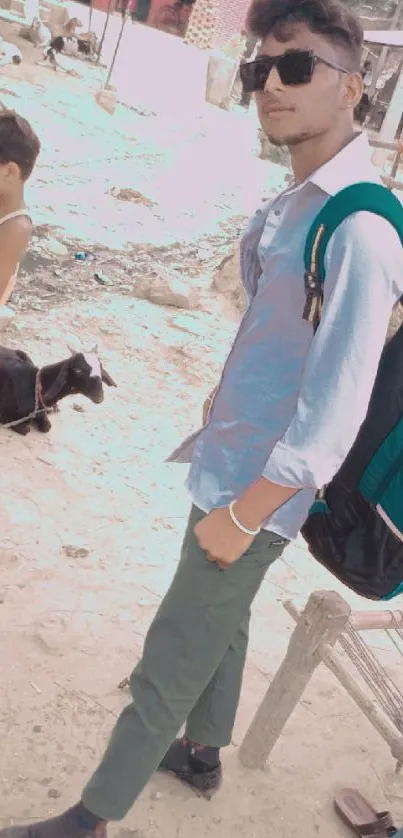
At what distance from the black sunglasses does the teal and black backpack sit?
276mm

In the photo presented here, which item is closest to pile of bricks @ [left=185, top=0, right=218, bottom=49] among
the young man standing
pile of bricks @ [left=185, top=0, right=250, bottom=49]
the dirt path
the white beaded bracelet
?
pile of bricks @ [left=185, top=0, right=250, bottom=49]

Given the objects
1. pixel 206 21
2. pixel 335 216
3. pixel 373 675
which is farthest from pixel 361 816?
pixel 206 21

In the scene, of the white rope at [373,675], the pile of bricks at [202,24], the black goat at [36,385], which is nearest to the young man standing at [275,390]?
the white rope at [373,675]

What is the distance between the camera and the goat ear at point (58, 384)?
13.5ft

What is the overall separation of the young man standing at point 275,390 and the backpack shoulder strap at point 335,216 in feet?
0.08

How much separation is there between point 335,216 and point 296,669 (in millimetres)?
1387

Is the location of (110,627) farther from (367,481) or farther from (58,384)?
(367,481)

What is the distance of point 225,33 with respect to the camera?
2577 centimetres

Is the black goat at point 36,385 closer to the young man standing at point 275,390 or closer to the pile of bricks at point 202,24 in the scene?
the young man standing at point 275,390

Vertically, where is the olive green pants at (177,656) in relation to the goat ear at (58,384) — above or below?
above

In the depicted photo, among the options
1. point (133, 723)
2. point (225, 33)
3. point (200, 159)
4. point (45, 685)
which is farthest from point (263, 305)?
point (225, 33)

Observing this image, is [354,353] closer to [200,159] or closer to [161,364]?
[161,364]

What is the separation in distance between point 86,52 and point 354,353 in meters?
16.4

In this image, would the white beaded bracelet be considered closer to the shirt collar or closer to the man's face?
the shirt collar
